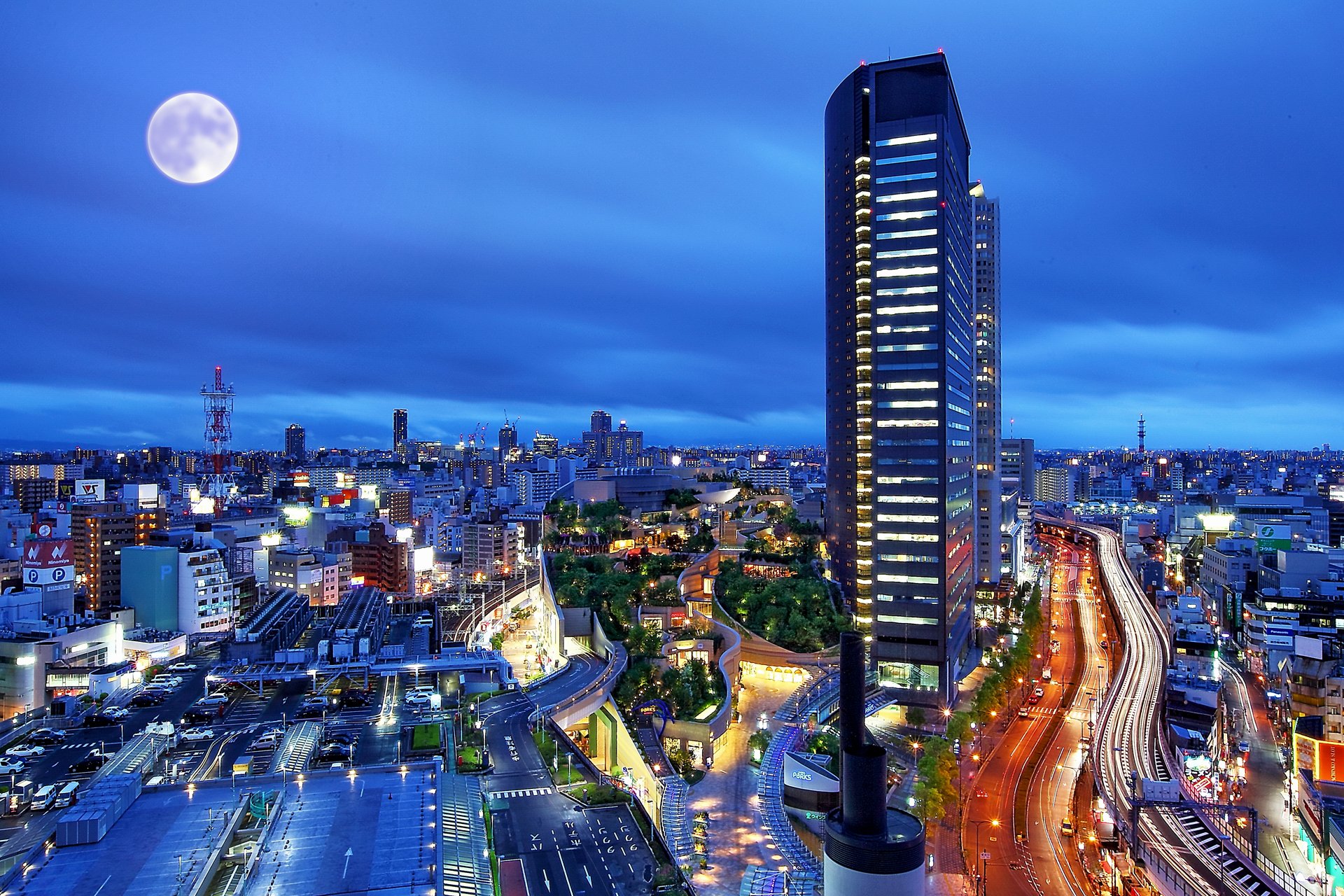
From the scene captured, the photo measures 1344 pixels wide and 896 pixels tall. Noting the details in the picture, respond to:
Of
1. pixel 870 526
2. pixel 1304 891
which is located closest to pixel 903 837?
pixel 1304 891

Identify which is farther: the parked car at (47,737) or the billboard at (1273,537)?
the billboard at (1273,537)

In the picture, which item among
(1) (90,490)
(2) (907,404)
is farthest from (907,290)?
(1) (90,490)

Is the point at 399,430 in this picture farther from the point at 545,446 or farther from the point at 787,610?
the point at 787,610

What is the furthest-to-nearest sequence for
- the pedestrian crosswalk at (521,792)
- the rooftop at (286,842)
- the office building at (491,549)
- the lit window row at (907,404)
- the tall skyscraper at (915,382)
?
1. the office building at (491,549)
2. the lit window row at (907,404)
3. the tall skyscraper at (915,382)
4. the pedestrian crosswalk at (521,792)
5. the rooftop at (286,842)

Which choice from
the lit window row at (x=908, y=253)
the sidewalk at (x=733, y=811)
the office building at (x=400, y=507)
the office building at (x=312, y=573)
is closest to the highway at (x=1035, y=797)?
the sidewalk at (x=733, y=811)

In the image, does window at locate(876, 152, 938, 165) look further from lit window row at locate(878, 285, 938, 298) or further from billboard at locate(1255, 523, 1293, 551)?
billboard at locate(1255, 523, 1293, 551)

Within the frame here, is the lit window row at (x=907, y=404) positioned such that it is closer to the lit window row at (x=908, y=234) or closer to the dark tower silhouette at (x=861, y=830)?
the lit window row at (x=908, y=234)

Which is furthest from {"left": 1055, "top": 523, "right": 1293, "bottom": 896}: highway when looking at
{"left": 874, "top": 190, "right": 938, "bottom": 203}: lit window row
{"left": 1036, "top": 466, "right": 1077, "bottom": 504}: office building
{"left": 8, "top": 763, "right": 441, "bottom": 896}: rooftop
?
{"left": 1036, "top": 466, "right": 1077, "bottom": 504}: office building
